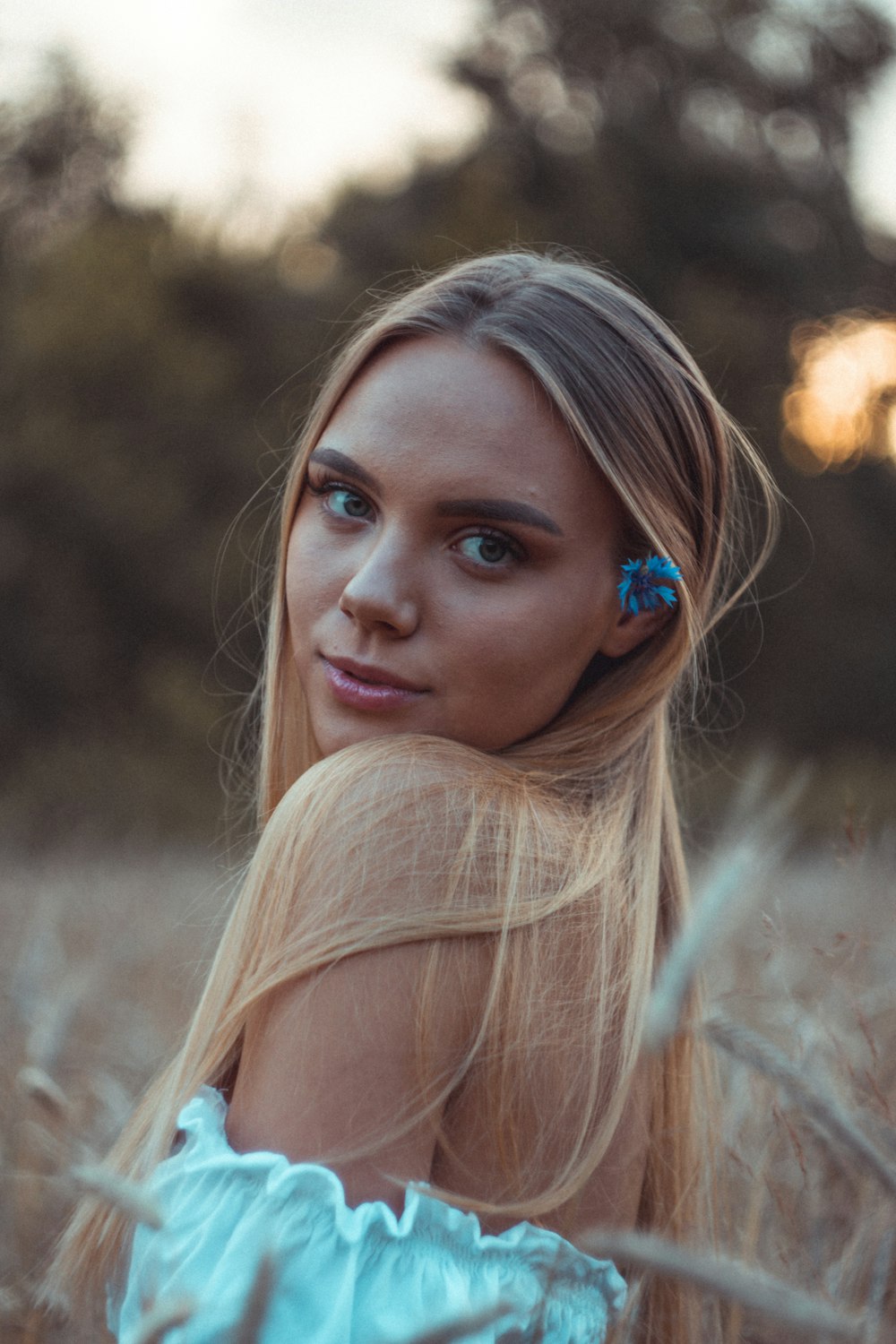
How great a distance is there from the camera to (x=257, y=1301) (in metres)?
0.82

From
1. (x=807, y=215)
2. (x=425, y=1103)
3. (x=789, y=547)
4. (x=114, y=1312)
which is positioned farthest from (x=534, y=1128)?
(x=807, y=215)

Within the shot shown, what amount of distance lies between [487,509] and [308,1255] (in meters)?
0.91

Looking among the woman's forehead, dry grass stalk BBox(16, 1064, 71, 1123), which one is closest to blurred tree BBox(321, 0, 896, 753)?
the woman's forehead

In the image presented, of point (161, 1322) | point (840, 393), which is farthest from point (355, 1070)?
point (840, 393)

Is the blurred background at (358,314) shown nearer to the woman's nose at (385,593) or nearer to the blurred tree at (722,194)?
the blurred tree at (722,194)

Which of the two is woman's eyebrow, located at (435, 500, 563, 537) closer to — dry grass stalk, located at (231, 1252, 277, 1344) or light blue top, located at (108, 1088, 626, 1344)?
light blue top, located at (108, 1088, 626, 1344)

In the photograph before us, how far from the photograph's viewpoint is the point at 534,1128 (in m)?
1.57

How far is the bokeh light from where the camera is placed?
7.27 meters

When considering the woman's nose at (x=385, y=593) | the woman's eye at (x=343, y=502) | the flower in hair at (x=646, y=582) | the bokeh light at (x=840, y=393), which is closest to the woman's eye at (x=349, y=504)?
the woman's eye at (x=343, y=502)

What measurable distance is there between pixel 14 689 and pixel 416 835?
1431 cm

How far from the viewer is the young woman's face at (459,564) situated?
176 cm

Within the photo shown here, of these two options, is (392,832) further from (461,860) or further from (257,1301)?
(257,1301)

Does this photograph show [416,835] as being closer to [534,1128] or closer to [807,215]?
[534,1128]

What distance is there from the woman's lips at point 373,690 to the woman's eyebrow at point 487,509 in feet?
0.74
